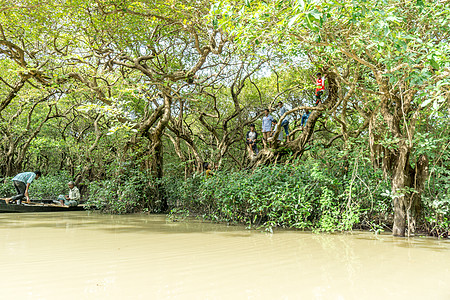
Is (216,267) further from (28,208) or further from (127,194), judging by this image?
(28,208)

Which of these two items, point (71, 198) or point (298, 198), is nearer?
point (298, 198)

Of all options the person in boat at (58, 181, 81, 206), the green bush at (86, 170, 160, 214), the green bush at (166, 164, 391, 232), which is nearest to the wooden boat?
the person in boat at (58, 181, 81, 206)

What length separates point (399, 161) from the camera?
6.79 meters

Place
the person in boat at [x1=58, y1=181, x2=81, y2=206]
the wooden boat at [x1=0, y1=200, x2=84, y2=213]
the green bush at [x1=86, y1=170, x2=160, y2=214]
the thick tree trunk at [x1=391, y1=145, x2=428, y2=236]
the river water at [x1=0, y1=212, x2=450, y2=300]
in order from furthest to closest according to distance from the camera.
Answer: the person in boat at [x1=58, y1=181, x2=81, y2=206] < the green bush at [x1=86, y1=170, x2=160, y2=214] < the wooden boat at [x1=0, y1=200, x2=84, y2=213] < the thick tree trunk at [x1=391, y1=145, x2=428, y2=236] < the river water at [x1=0, y1=212, x2=450, y2=300]

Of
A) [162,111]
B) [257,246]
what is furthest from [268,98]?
[257,246]

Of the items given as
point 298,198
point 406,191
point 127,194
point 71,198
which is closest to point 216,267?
point 298,198

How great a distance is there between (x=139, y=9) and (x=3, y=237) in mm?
6792

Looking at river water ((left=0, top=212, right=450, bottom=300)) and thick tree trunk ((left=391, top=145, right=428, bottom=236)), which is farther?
thick tree trunk ((left=391, top=145, right=428, bottom=236))

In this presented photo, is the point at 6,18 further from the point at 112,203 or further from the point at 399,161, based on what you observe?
the point at 399,161

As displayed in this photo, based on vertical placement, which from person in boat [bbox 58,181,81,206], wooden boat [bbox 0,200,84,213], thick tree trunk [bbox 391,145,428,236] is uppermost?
thick tree trunk [bbox 391,145,428,236]

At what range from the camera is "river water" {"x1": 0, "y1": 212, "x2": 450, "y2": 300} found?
9.83 feet

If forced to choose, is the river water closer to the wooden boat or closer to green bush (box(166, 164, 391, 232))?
green bush (box(166, 164, 391, 232))

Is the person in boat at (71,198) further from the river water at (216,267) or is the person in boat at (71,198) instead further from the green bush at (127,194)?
the river water at (216,267)

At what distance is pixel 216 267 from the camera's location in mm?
3904
